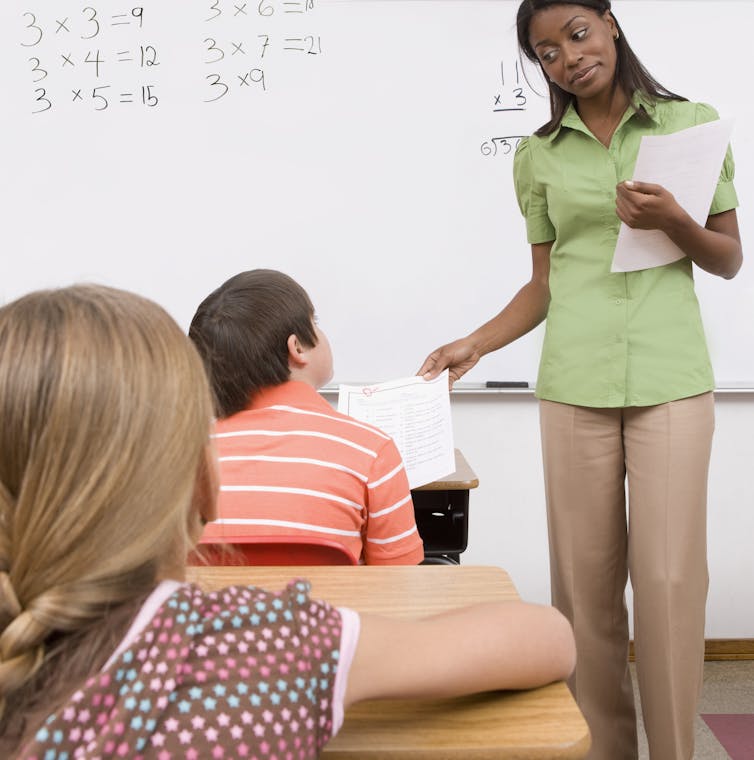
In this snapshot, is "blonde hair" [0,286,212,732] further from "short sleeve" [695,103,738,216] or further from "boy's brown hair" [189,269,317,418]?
"short sleeve" [695,103,738,216]

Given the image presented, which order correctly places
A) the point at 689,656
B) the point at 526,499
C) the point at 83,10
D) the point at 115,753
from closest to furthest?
the point at 115,753 → the point at 689,656 → the point at 83,10 → the point at 526,499

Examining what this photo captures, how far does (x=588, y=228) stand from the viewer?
5.74 ft

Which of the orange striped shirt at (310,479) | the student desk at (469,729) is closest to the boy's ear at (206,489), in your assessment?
the student desk at (469,729)

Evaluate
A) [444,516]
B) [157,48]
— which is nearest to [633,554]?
[444,516]

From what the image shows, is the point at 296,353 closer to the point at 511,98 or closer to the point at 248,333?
the point at 248,333

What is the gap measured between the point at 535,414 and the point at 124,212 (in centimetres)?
138

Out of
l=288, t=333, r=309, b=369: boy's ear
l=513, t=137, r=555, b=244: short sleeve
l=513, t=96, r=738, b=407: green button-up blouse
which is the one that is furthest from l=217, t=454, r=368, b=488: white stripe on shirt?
l=513, t=137, r=555, b=244: short sleeve

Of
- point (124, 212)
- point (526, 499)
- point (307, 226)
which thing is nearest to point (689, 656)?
point (526, 499)

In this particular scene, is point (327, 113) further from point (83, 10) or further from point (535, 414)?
point (535, 414)

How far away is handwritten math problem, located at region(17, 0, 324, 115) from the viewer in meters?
2.65

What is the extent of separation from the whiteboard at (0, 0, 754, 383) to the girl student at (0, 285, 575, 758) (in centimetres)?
205

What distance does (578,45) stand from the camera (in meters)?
1.64

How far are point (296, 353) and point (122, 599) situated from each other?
0.88 metres

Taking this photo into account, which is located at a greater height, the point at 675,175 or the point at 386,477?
the point at 675,175
